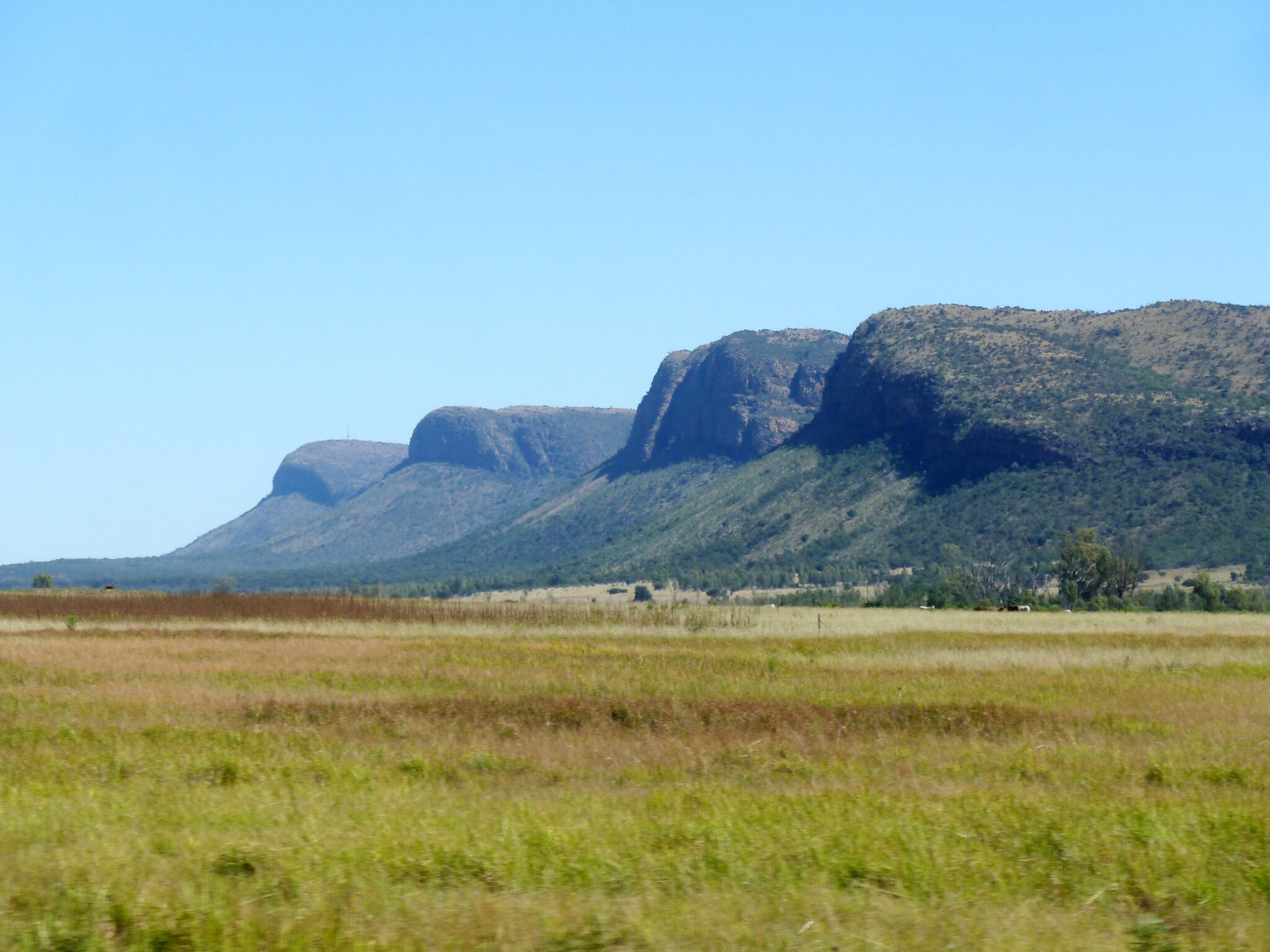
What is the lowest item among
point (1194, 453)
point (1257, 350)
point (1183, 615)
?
point (1183, 615)

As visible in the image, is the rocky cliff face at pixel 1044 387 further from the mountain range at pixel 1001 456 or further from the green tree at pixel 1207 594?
the green tree at pixel 1207 594

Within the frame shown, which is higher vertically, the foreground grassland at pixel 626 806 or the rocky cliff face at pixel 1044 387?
the rocky cliff face at pixel 1044 387

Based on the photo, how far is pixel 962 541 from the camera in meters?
107

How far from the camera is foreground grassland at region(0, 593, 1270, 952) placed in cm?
767

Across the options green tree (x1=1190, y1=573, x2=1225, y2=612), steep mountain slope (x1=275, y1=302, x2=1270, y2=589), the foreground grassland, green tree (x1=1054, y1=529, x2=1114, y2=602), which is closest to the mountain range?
steep mountain slope (x1=275, y1=302, x2=1270, y2=589)

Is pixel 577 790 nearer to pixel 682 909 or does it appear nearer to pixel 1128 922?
pixel 682 909

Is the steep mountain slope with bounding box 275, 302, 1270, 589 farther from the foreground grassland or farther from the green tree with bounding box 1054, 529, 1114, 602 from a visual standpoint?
the foreground grassland

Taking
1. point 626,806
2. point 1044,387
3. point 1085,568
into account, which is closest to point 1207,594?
point 1085,568

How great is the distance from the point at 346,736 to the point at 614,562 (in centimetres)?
13517

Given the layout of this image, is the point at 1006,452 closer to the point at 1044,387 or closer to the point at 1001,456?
the point at 1001,456

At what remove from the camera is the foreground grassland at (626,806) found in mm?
7672

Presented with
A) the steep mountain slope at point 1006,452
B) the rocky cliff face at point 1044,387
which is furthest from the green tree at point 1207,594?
the rocky cliff face at point 1044,387

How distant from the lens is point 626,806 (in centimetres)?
1147

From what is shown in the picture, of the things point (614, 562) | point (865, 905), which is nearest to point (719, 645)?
point (865, 905)
